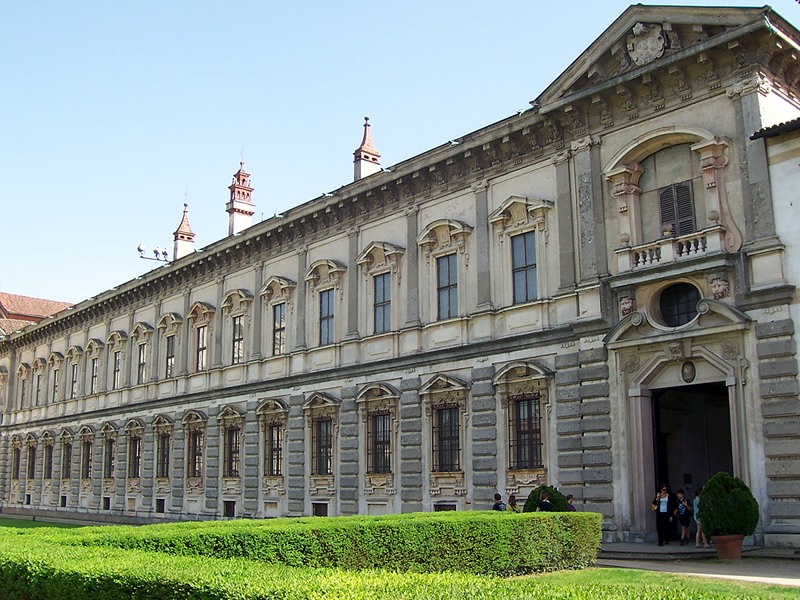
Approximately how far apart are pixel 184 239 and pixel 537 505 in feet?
115

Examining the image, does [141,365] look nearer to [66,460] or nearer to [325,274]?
[66,460]

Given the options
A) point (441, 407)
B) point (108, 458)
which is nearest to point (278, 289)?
point (441, 407)

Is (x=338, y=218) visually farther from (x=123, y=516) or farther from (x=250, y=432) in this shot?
(x=123, y=516)

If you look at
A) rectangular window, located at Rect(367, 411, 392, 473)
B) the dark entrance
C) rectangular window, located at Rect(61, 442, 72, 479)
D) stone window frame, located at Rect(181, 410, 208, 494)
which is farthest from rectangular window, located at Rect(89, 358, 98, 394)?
the dark entrance

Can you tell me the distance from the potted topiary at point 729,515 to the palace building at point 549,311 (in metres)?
1.23

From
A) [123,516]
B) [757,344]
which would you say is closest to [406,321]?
[757,344]

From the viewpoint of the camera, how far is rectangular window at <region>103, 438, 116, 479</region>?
47094 millimetres

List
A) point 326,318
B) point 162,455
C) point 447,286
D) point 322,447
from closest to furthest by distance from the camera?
point 447,286 < point 322,447 < point 326,318 < point 162,455

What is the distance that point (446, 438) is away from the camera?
27.8 metres

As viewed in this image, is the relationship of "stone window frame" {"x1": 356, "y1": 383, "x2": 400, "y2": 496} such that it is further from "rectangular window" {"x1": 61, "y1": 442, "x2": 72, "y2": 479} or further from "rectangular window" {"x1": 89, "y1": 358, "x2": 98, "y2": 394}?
"rectangular window" {"x1": 61, "y1": 442, "x2": 72, "y2": 479}

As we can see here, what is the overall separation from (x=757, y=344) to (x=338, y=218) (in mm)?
17168

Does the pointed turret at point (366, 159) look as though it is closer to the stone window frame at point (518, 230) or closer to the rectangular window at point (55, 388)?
the stone window frame at point (518, 230)

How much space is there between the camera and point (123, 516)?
44.3m

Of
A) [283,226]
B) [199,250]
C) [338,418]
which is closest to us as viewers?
[338,418]
